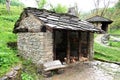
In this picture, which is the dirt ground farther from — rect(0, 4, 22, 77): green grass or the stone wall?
rect(0, 4, 22, 77): green grass

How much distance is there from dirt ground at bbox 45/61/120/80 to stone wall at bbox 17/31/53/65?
3.88 ft

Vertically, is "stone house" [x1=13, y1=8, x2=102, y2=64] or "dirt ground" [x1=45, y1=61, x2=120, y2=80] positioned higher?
"stone house" [x1=13, y1=8, x2=102, y2=64]

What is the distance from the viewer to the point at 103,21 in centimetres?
2820

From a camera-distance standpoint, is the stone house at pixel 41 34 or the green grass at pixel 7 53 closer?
the green grass at pixel 7 53

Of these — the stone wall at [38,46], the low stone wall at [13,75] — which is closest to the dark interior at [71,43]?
the stone wall at [38,46]

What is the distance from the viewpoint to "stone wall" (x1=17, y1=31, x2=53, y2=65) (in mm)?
10000

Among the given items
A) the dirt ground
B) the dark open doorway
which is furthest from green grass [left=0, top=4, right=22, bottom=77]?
the dark open doorway

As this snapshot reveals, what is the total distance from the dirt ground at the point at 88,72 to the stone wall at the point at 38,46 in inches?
46.6

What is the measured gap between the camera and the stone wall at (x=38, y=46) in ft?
32.8

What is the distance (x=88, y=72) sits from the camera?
1065 centimetres

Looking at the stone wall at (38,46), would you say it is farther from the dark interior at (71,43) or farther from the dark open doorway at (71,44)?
the dark interior at (71,43)

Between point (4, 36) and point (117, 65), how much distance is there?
8.41 meters

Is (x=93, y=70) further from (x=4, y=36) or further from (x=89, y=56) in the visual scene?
(x=4, y=36)

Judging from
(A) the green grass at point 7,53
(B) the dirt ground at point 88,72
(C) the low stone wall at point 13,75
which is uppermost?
(A) the green grass at point 7,53
